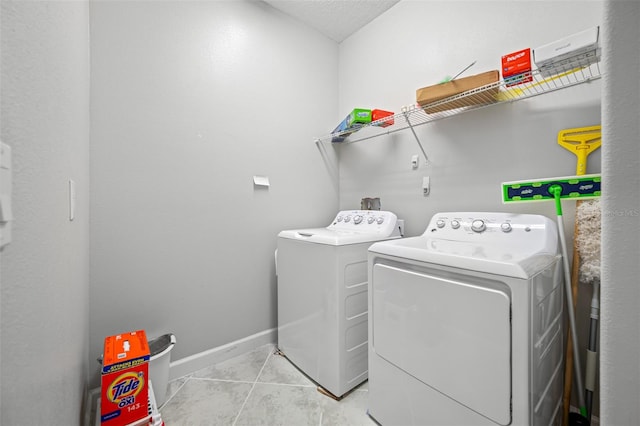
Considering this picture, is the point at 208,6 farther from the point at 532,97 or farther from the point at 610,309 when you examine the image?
the point at 610,309

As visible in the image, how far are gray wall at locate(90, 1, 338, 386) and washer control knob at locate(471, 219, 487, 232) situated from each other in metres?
1.30

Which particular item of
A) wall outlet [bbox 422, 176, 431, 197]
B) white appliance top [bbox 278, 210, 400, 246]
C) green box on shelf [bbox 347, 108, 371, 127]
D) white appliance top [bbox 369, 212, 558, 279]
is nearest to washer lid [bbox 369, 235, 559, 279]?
white appliance top [bbox 369, 212, 558, 279]

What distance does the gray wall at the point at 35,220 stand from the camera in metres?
0.34

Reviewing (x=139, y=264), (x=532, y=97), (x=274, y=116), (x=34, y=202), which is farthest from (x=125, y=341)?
(x=532, y=97)

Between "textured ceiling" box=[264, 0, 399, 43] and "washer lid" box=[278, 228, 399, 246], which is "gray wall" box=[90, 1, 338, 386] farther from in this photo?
"washer lid" box=[278, 228, 399, 246]

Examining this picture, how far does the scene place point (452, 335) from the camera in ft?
3.19

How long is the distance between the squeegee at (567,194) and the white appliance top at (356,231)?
701mm

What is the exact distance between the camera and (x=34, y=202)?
0.45m

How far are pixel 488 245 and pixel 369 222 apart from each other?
0.82 metres

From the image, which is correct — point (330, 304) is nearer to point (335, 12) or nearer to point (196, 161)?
point (196, 161)

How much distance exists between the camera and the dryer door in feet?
2.87

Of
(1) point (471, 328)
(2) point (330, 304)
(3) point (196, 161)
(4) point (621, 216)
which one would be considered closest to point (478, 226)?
(1) point (471, 328)

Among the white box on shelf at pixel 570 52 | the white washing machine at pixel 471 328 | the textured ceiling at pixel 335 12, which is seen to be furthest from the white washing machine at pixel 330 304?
the textured ceiling at pixel 335 12

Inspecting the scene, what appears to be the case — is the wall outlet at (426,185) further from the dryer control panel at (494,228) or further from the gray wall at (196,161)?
the gray wall at (196,161)
